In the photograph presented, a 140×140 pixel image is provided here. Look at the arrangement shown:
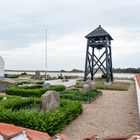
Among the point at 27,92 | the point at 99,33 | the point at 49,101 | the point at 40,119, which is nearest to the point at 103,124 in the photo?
the point at 49,101

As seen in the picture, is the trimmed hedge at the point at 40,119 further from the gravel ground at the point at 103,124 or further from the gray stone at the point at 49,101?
the gray stone at the point at 49,101

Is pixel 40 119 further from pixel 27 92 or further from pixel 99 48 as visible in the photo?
pixel 99 48

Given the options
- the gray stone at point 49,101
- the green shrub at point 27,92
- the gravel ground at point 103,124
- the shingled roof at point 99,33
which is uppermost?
the shingled roof at point 99,33

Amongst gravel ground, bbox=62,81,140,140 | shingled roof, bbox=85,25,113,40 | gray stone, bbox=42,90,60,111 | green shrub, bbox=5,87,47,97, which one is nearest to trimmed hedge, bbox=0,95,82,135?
gravel ground, bbox=62,81,140,140

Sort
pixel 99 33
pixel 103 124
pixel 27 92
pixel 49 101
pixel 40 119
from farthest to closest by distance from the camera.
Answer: pixel 99 33 < pixel 27 92 < pixel 49 101 < pixel 103 124 < pixel 40 119

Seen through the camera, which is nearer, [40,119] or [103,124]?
[40,119]

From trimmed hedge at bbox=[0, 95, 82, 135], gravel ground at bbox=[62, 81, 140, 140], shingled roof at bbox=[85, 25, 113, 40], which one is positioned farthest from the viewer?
shingled roof at bbox=[85, 25, 113, 40]

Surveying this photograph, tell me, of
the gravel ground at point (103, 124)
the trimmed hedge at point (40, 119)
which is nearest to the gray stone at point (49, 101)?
the trimmed hedge at point (40, 119)

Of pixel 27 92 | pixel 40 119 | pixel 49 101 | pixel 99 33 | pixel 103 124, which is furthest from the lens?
pixel 99 33

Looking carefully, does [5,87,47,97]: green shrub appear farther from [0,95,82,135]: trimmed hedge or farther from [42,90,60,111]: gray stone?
[0,95,82,135]: trimmed hedge

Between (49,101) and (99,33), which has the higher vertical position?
(99,33)

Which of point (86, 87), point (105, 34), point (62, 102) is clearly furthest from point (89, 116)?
point (105, 34)

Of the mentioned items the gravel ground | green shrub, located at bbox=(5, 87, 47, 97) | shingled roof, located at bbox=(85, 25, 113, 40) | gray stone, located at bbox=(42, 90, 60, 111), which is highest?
shingled roof, located at bbox=(85, 25, 113, 40)

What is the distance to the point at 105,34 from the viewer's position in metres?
32.4
